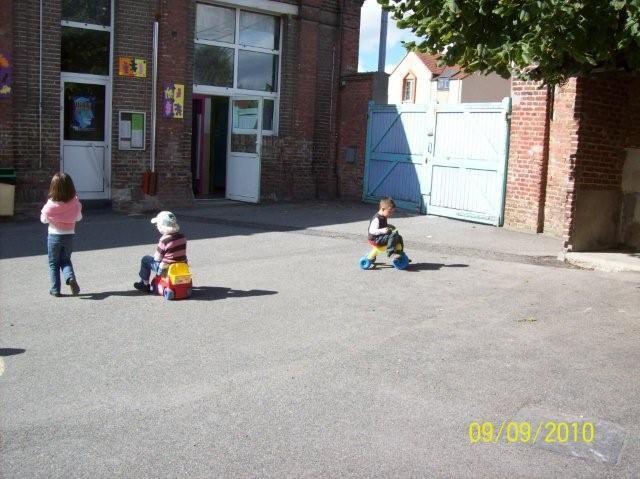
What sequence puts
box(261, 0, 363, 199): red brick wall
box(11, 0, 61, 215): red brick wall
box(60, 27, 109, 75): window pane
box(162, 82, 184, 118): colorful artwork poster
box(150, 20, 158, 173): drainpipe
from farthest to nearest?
box(261, 0, 363, 199): red brick wall < box(162, 82, 184, 118): colorful artwork poster < box(150, 20, 158, 173): drainpipe < box(60, 27, 109, 75): window pane < box(11, 0, 61, 215): red brick wall

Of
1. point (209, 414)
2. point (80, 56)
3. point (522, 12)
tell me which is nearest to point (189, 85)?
point (80, 56)

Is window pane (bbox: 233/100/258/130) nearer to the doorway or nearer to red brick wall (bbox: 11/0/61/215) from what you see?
the doorway

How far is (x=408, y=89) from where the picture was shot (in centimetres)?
6038

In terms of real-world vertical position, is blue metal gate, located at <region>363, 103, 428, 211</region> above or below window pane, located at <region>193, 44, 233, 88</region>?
below

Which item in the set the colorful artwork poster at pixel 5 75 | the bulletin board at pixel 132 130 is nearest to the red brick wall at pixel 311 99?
the bulletin board at pixel 132 130

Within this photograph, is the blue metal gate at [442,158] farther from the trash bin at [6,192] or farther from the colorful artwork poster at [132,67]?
the trash bin at [6,192]

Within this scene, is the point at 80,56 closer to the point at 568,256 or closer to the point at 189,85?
the point at 189,85

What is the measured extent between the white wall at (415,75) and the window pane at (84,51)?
140 ft

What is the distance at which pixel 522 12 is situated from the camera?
682 cm

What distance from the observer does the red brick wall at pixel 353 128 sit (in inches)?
724

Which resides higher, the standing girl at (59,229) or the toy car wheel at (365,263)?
the standing girl at (59,229)

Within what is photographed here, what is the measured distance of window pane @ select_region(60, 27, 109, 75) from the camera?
1495 centimetres

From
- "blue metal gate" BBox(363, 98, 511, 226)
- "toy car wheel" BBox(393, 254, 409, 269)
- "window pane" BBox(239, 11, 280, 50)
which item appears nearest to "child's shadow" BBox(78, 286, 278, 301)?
"toy car wheel" BBox(393, 254, 409, 269)
